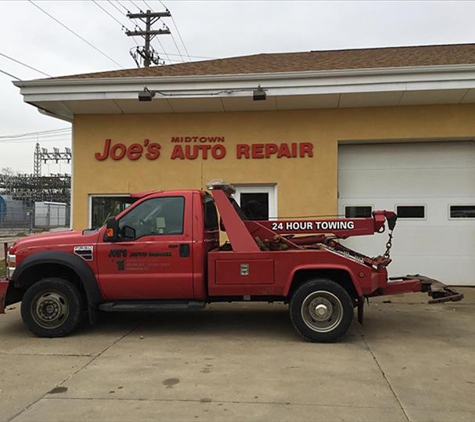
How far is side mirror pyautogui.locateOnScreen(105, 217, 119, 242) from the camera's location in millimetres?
6414

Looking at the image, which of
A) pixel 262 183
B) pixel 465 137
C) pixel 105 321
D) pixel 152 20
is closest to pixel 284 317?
pixel 105 321

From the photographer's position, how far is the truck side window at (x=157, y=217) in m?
6.59

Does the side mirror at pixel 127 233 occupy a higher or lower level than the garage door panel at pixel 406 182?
lower

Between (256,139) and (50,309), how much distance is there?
19.0 feet

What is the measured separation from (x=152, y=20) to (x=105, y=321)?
29.3 m

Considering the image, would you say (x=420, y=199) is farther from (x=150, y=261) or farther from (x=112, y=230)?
(x=112, y=230)

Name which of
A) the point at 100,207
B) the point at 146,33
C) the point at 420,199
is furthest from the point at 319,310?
the point at 146,33

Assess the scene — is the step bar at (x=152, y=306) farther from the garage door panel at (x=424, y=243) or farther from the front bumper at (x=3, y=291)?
the garage door panel at (x=424, y=243)

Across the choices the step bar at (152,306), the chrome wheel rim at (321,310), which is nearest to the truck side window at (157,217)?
the step bar at (152,306)

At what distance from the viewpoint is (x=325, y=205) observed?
409 inches

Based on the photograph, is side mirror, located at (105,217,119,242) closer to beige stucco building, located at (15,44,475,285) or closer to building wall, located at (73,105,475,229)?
beige stucco building, located at (15,44,475,285)

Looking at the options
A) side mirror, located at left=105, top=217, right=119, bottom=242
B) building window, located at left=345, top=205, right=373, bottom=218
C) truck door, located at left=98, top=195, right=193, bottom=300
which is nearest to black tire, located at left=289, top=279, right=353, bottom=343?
truck door, located at left=98, top=195, right=193, bottom=300

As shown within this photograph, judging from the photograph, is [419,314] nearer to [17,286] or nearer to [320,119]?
[320,119]

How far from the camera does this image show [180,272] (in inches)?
255
